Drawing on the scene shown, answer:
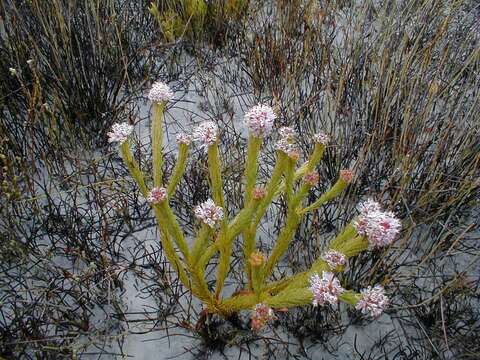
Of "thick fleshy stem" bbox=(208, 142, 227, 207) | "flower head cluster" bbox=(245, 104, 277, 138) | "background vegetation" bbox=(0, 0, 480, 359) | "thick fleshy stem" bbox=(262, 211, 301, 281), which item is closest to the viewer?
"flower head cluster" bbox=(245, 104, 277, 138)

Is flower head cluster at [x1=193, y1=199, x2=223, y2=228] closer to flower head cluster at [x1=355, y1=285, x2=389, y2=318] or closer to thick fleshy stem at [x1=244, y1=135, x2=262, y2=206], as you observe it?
thick fleshy stem at [x1=244, y1=135, x2=262, y2=206]

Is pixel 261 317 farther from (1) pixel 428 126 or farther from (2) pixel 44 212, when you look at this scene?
(1) pixel 428 126

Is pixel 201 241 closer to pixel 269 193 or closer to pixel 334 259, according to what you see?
pixel 269 193

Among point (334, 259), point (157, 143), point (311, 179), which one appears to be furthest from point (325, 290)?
point (157, 143)

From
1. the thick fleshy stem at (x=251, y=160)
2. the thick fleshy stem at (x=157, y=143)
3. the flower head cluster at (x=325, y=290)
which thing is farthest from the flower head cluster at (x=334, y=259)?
the thick fleshy stem at (x=157, y=143)

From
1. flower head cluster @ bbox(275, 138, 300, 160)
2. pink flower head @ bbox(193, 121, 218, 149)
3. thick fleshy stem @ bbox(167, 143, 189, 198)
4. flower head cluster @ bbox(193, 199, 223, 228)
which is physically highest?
thick fleshy stem @ bbox(167, 143, 189, 198)

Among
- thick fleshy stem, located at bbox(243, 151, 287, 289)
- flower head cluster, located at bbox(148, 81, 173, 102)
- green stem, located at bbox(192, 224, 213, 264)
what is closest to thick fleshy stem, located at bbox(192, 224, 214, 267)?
green stem, located at bbox(192, 224, 213, 264)

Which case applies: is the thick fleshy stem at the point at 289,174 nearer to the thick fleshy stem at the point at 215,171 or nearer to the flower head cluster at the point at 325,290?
the thick fleshy stem at the point at 215,171

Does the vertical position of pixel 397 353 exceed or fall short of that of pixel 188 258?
it falls short

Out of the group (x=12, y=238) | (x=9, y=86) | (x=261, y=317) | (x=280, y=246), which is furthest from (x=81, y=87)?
(x=261, y=317)
